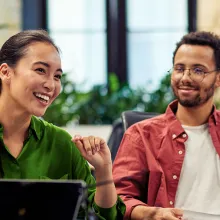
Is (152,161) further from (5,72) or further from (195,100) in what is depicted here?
(5,72)

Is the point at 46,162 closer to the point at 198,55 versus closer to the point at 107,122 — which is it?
the point at 198,55

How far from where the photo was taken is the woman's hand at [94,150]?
6.13 feet

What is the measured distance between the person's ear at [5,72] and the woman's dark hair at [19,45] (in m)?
0.01

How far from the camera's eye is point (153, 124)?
8.13ft

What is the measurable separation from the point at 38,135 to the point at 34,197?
677 millimetres

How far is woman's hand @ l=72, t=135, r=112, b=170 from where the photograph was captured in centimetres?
187

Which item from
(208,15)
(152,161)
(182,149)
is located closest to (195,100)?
(182,149)

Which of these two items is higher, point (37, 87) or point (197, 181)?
point (37, 87)

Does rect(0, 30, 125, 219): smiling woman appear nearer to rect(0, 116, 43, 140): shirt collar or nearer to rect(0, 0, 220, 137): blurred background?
rect(0, 116, 43, 140): shirt collar

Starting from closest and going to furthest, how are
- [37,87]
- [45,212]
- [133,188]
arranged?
→ [45,212] < [37,87] < [133,188]

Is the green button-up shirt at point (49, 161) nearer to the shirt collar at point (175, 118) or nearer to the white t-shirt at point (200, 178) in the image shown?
the white t-shirt at point (200, 178)

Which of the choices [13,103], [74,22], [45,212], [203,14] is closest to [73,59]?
A: [74,22]

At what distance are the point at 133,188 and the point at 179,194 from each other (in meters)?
0.17

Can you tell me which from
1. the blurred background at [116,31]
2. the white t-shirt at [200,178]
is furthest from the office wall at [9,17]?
the white t-shirt at [200,178]
